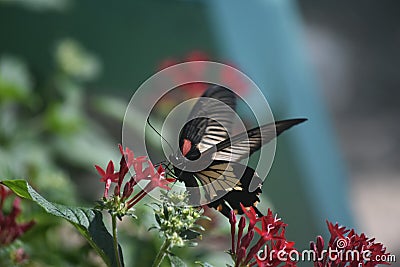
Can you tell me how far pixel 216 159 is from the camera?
23.3 inches

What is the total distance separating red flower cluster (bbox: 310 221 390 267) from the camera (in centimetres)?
60

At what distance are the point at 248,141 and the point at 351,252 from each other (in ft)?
0.39

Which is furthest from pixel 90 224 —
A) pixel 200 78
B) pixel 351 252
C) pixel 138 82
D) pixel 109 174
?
pixel 138 82

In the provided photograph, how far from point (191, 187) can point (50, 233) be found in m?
0.59

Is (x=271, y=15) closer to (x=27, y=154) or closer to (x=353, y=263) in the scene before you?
(x=27, y=154)

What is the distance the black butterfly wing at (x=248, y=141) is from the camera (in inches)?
23.2

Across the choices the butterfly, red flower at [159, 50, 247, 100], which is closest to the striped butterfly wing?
the butterfly

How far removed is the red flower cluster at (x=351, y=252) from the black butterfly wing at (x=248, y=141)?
8 cm

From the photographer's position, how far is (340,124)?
381 cm

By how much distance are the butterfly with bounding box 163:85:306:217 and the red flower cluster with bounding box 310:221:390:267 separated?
0.07 meters

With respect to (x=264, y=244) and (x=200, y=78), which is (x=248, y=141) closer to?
(x=264, y=244)

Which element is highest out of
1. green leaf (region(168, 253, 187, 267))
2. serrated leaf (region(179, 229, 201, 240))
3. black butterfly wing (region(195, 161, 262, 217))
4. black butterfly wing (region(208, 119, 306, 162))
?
black butterfly wing (region(208, 119, 306, 162))

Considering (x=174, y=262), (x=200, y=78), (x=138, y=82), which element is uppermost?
(x=138, y=82)

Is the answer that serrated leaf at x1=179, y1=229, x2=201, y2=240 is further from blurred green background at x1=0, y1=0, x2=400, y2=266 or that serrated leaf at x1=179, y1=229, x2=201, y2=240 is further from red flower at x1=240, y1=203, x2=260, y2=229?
blurred green background at x1=0, y1=0, x2=400, y2=266
